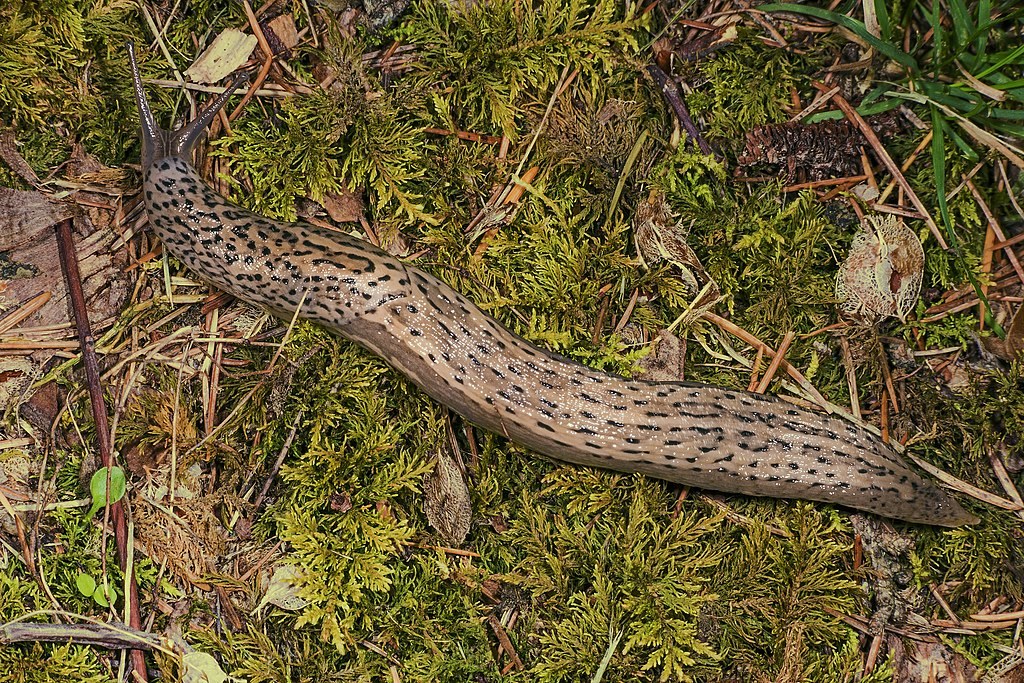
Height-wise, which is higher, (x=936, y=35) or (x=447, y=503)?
(x=936, y=35)

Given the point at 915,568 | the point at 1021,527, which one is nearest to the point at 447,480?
the point at 915,568

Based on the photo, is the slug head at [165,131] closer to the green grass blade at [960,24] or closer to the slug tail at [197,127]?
the slug tail at [197,127]

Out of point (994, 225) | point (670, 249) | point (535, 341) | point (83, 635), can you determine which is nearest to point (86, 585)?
point (83, 635)

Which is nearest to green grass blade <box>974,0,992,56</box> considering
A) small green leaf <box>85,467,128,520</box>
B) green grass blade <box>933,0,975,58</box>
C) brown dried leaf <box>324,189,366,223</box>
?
green grass blade <box>933,0,975,58</box>

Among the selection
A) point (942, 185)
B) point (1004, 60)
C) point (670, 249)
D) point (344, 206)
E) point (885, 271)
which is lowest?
point (885, 271)

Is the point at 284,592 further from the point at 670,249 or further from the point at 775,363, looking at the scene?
the point at 775,363

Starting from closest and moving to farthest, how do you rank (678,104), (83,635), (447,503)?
(83,635), (447,503), (678,104)

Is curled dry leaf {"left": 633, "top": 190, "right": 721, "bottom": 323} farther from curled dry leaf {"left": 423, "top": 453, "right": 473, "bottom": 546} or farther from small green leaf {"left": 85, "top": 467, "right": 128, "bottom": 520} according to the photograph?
small green leaf {"left": 85, "top": 467, "right": 128, "bottom": 520}

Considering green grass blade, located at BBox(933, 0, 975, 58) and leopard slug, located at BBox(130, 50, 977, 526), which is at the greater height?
green grass blade, located at BBox(933, 0, 975, 58)
